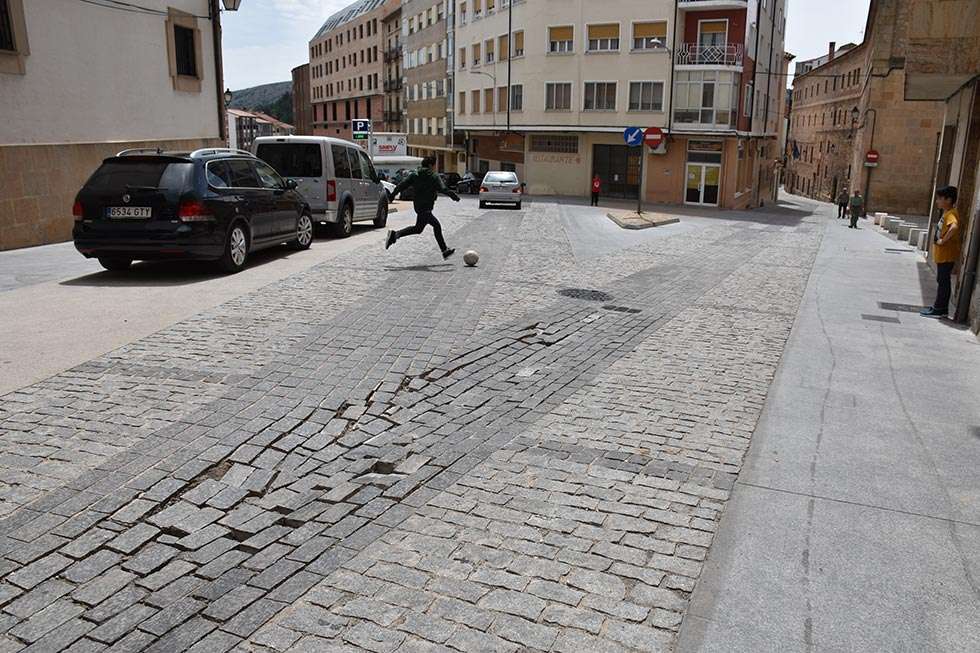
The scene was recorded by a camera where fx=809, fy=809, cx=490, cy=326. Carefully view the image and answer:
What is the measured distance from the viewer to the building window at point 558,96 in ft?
147

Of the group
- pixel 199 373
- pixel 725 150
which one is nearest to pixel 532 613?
pixel 199 373

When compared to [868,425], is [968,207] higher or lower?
higher

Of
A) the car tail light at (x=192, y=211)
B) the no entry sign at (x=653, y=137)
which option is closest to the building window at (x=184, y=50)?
the car tail light at (x=192, y=211)

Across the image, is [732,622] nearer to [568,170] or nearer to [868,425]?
[868,425]

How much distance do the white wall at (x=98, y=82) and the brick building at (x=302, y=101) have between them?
9369 centimetres

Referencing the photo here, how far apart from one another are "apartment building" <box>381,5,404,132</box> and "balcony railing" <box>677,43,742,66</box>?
40.1 metres

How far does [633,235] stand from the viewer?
70.5 ft

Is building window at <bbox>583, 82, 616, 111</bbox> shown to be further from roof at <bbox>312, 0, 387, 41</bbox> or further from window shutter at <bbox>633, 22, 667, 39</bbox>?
roof at <bbox>312, 0, 387, 41</bbox>

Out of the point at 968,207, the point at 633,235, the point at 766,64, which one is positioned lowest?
the point at 633,235

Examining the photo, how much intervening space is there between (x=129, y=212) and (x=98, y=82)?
9186 millimetres

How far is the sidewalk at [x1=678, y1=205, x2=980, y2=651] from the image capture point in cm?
338

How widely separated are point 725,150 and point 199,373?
39.8 meters

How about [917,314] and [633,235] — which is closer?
[917,314]

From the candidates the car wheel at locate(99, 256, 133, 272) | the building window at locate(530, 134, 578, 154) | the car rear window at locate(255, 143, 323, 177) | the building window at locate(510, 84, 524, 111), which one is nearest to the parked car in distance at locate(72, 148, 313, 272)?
the car wheel at locate(99, 256, 133, 272)
